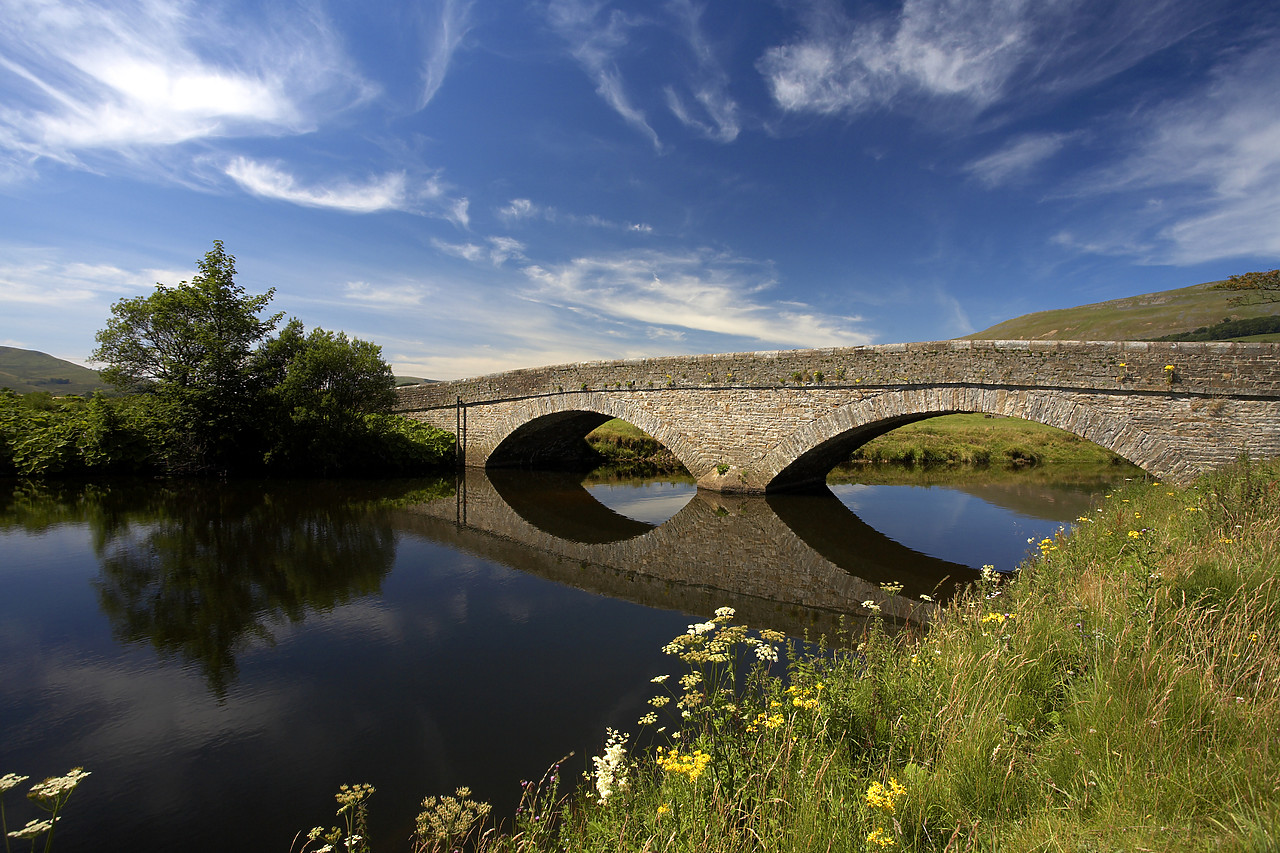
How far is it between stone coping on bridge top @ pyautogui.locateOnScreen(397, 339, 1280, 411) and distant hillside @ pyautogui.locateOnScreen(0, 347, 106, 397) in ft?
441

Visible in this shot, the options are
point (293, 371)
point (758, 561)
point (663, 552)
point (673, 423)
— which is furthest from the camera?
point (293, 371)

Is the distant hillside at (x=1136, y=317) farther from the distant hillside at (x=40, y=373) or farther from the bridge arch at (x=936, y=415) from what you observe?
the distant hillside at (x=40, y=373)

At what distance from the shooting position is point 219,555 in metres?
8.40

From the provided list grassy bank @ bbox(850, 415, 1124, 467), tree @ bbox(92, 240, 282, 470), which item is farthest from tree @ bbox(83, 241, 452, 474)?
grassy bank @ bbox(850, 415, 1124, 467)

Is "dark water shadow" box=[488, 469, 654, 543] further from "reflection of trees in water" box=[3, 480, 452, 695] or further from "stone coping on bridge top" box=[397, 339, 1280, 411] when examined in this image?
"stone coping on bridge top" box=[397, 339, 1280, 411]

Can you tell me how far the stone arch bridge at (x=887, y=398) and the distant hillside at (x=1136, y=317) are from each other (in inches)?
2632

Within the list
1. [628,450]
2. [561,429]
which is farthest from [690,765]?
[628,450]

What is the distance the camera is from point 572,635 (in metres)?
5.81

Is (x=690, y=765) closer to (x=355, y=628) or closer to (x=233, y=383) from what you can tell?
(x=355, y=628)

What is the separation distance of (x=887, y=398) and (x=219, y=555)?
40.7 ft

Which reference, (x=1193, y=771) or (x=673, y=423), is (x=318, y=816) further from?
(x=673, y=423)

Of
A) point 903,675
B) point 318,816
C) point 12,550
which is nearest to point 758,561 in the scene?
point 903,675

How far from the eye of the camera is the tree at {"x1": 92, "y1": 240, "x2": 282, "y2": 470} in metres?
16.2

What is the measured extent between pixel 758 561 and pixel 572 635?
12.1 ft
